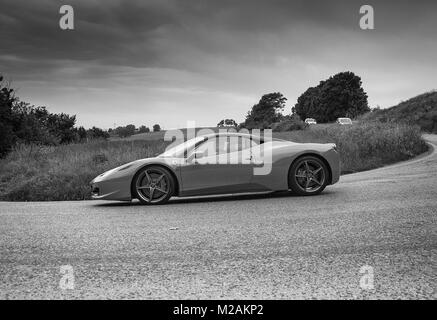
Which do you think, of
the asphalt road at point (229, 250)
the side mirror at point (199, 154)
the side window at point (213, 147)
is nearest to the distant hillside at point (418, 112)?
the side window at point (213, 147)

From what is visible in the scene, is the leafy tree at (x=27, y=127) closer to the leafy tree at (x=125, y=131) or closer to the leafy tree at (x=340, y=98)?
the leafy tree at (x=125, y=131)

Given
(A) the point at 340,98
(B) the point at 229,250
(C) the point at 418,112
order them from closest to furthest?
1. (B) the point at 229,250
2. (C) the point at 418,112
3. (A) the point at 340,98

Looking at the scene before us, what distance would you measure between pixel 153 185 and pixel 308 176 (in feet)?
8.93

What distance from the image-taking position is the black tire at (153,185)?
812cm

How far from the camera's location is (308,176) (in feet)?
27.8

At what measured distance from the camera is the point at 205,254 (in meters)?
4.26

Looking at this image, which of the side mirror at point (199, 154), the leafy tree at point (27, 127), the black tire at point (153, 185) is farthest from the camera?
the leafy tree at point (27, 127)

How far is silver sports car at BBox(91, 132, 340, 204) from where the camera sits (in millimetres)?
8133

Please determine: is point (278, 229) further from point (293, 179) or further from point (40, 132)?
point (40, 132)

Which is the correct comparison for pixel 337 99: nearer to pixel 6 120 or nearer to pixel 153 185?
pixel 6 120

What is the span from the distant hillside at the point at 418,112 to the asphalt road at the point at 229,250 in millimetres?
35554

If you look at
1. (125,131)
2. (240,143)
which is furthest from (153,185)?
(125,131)
